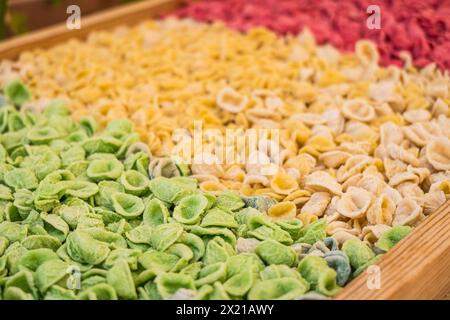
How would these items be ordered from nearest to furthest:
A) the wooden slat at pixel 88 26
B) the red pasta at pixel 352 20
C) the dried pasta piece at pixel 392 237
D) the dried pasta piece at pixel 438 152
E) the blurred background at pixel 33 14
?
the dried pasta piece at pixel 392 237
the dried pasta piece at pixel 438 152
the red pasta at pixel 352 20
the wooden slat at pixel 88 26
the blurred background at pixel 33 14

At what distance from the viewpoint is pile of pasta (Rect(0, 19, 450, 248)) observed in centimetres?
124

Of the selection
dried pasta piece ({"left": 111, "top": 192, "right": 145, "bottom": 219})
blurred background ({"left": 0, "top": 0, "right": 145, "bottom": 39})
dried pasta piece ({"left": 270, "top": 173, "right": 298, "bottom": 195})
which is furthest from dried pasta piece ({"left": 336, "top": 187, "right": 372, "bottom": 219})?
blurred background ({"left": 0, "top": 0, "right": 145, "bottom": 39})

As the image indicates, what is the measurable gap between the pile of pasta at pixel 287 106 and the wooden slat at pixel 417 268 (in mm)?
76

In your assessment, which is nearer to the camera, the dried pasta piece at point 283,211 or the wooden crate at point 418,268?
the wooden crate at point 418,268

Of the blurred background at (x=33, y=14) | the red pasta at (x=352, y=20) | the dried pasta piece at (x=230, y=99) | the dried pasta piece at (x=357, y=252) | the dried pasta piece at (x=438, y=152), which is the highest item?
the blurred background at (x=33, y=14)

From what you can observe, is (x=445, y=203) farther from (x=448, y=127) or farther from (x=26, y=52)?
(x=26, y=52)

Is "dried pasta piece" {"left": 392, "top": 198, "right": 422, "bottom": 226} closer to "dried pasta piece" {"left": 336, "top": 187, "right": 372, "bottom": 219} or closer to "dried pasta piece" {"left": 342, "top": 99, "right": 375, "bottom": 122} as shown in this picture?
"dried pasta piece" {"left": 336, "top": 187, "right": 372, "bottom": 219}

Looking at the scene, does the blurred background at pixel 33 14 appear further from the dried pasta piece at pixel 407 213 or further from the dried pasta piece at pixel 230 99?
the dried pasta piece at pixel 407 213

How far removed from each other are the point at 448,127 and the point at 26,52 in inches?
54.0

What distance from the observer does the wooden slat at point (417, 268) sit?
37.6 inches

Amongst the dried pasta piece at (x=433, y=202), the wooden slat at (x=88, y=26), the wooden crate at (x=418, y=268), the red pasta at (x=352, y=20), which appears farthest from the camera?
the wooden slat at (x=88, y=26)

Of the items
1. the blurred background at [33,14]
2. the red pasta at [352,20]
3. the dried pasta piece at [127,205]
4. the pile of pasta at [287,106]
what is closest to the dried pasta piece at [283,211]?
the pile of pasta at [287,106]

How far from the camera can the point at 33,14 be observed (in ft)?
8.59

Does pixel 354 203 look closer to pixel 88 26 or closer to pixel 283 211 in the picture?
pixel 283 211
